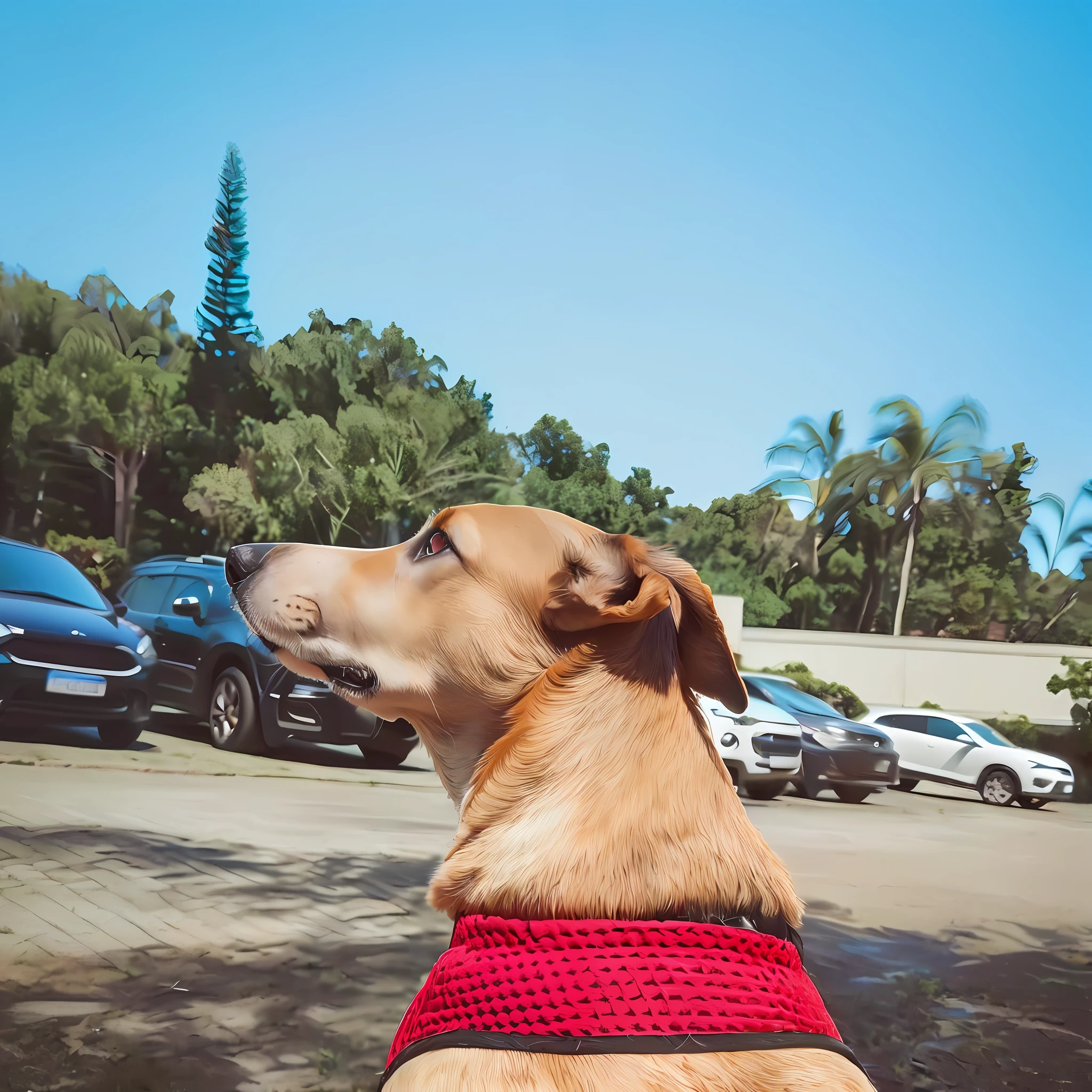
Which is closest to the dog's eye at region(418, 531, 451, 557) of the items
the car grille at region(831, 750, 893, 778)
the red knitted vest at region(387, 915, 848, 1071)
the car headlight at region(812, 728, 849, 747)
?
the red knitted vest at region(387, 915, 848, 1071)

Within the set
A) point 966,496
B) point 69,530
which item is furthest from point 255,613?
point 966,496

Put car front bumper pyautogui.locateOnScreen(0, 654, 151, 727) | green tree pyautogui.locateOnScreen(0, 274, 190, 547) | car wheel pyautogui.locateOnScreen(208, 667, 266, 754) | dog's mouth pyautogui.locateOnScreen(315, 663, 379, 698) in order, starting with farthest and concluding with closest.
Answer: green tree pyautogui.locateOnScreen(0, 274, 190, 547), car wheel pyautogui.locateOnScreen(208, 667, 266, 754), car front bumper pyautogui.locateOnScreen(0, 654, 151, 727), dog's mouth pyautogui.locateOnScreen(315, 663, 379, 698)

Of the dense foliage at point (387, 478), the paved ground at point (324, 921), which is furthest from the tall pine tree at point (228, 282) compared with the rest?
the paved ground at point (324, 921)

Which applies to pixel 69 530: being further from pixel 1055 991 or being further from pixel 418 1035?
pixel 1055 991

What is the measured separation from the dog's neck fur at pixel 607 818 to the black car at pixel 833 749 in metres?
4.91

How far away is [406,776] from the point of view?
589 centimetres

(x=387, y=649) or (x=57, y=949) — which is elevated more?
(x=387, y=649)

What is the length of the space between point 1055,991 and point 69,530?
728 cm

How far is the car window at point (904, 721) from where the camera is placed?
6.10 metres

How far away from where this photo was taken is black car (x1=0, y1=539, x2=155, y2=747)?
5285 millimetres

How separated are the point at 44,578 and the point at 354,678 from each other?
5.18m

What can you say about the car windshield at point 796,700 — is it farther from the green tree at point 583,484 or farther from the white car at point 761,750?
the green tree at point 583,484

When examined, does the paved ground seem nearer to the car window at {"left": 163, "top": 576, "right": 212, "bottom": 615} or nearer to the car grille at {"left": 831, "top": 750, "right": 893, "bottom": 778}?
the car grille at {"left": 831, "top": 750, "right": 893, "bottom": 778}

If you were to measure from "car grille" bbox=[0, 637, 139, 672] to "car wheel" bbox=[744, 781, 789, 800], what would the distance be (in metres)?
4.29
